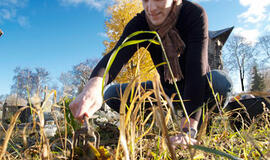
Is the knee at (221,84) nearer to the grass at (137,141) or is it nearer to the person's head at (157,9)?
the person's head at (157,9)

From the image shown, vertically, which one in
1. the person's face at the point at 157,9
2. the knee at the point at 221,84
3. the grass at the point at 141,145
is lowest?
the grass at the point at 141,145

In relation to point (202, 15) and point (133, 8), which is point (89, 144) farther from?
point (133, 8)

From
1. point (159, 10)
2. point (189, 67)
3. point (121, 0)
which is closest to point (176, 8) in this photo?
point (159, 10)

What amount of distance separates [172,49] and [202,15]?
38 centimetres

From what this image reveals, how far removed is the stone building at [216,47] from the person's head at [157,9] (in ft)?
40.1

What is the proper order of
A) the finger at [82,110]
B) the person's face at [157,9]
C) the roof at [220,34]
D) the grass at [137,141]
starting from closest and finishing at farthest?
the grass at [137,141]
the finger at [82,110]
the person's face at [157,9]
the roof at [220,34]

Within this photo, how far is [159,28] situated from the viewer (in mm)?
1668

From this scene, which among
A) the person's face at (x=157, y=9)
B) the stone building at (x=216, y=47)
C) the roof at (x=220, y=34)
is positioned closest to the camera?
the person's face at (x=157, y=9)

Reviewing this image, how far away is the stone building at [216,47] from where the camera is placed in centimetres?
1307

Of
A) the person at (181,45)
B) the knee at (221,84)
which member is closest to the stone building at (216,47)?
the knee at (221,84)

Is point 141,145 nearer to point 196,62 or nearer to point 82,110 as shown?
point 82,110

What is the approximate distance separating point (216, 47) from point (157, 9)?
14.1 metres

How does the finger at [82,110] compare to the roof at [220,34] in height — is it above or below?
below

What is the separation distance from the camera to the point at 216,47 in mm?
14156
